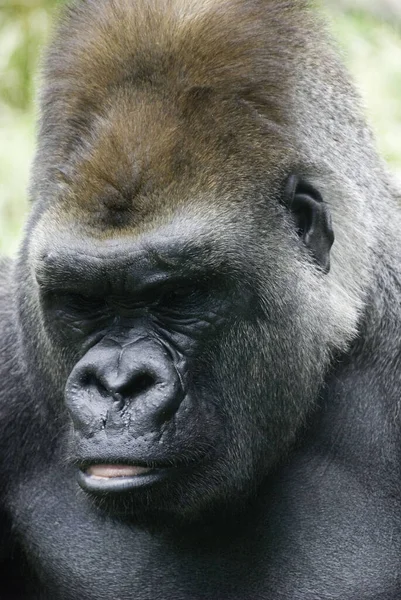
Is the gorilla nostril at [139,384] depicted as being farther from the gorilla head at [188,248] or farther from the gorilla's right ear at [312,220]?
the gorilla's right ear at [312,220]

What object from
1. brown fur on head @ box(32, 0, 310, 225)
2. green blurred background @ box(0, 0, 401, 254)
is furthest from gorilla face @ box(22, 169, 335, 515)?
green blurred background @ box(0, 0, 401, 254)

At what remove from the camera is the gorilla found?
4.27m

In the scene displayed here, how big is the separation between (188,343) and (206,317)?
120 millimetres

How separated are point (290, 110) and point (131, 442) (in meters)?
1.44

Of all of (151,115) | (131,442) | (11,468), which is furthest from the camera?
(11,468)

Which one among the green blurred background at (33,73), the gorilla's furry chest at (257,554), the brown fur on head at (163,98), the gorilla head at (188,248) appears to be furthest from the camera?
the green blurred background at (33,73)

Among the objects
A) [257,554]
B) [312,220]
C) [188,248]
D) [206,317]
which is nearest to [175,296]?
[206,317]

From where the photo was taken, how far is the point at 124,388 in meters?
4.09

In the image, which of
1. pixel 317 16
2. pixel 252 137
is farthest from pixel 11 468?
pixel 317 16

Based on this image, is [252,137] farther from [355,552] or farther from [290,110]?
[355,552]

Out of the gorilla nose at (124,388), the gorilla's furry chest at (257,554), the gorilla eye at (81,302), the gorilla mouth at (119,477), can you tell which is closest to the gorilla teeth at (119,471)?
the gorilla mouth at (119,477)

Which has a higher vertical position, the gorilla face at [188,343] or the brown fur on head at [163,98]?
the brown fur on head at [163,98]

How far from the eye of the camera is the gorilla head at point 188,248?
421cm

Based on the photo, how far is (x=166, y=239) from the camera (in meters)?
4.21
